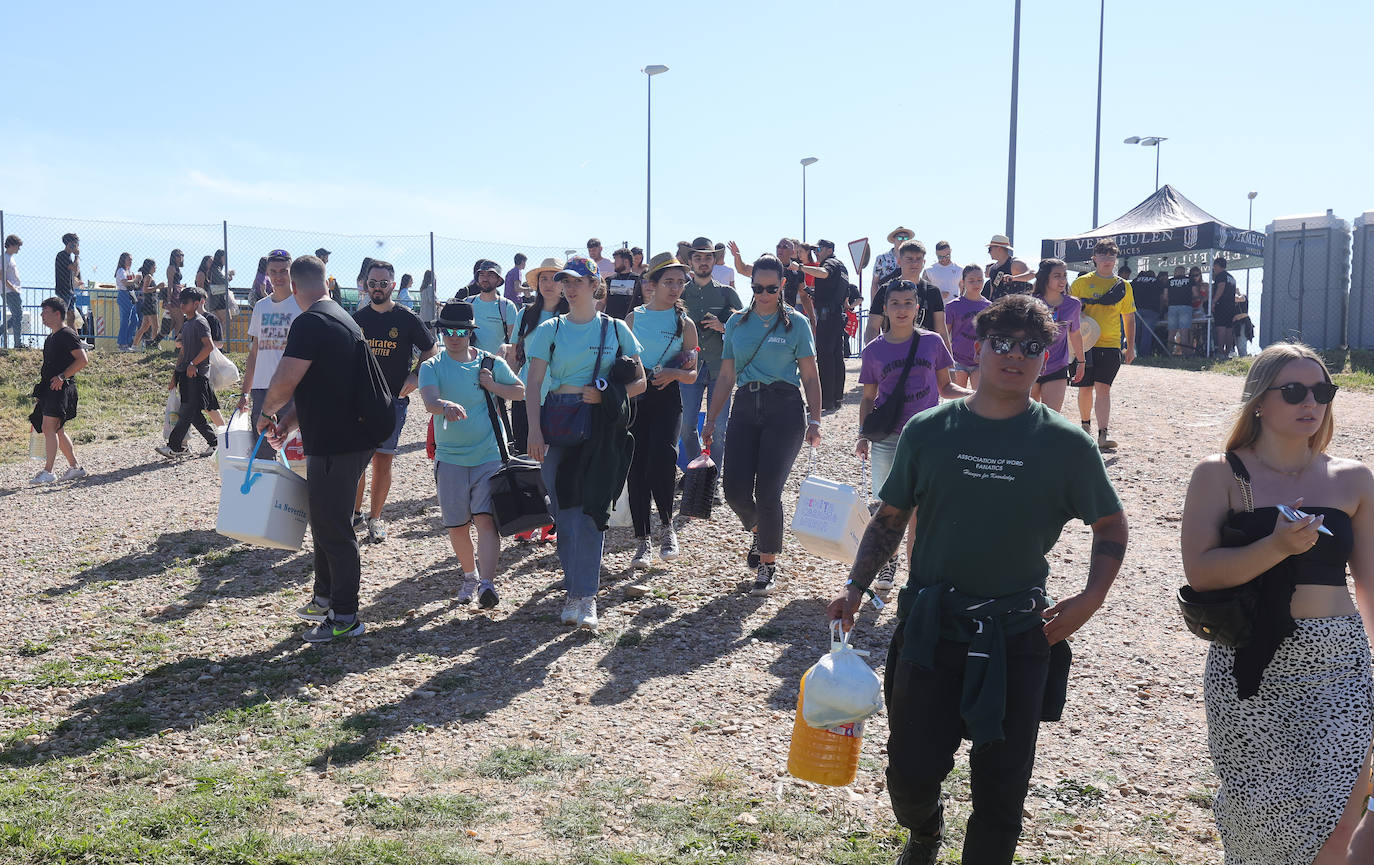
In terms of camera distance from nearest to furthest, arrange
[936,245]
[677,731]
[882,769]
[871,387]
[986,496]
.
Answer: [986,496] → [882,769] → [677,731] → [871,387] → [936,245]

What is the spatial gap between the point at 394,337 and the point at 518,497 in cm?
234

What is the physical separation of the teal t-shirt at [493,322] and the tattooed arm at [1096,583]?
744 cm

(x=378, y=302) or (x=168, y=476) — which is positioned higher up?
(x=378, y=302)

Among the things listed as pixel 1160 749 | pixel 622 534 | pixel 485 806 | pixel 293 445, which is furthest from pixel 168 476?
pixel 1160 749

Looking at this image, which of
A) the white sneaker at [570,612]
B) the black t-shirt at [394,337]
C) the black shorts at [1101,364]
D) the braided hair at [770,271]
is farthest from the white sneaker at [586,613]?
the black shorts at [1101,364]

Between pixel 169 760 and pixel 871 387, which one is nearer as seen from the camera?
pixel 169 760

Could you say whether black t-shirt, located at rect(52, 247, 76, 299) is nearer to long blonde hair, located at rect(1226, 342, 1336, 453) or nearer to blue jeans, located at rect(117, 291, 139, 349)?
blue jeans, located at rect(117, 291, 139, 349)

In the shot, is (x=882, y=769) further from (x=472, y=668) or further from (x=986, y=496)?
(x=472, y=668)

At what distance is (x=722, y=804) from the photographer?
14.2 feet

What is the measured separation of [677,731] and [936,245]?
33.4 feet

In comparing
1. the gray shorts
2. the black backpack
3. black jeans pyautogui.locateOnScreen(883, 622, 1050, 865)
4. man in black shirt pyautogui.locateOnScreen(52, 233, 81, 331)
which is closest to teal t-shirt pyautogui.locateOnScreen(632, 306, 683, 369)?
the gray shorts

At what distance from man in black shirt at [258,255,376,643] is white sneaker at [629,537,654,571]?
215 centimetres

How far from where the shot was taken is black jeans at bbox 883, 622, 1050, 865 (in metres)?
3.13

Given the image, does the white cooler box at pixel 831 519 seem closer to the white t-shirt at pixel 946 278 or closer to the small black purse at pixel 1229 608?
the small black purse at pixel 1229 608
